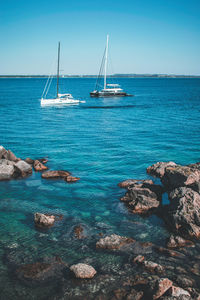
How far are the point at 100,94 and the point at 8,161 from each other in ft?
294

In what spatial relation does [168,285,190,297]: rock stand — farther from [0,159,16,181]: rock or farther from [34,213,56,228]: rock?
[0,159,16,181]: rock

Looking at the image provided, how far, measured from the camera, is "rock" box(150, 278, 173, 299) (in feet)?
39.4

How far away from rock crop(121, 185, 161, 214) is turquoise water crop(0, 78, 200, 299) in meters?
0.77

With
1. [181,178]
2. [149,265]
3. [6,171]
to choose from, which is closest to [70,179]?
[6,171]

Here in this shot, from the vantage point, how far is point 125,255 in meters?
15.4

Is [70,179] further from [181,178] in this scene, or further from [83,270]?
[83,270]

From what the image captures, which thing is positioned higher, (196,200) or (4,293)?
(196,200)

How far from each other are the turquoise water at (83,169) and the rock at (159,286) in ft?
13.5

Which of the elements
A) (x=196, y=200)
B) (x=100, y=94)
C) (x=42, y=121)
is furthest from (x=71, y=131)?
(x=100, y=94)

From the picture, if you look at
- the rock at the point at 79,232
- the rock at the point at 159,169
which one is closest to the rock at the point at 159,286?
the rock at the point at 79,232

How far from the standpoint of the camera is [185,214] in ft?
59.7

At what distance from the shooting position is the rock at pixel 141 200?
20891 millimetres

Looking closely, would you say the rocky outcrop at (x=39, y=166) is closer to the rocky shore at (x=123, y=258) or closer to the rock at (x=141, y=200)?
the rocky shore at (x=123, y=258)

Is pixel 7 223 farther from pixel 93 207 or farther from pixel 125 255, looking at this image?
pixel 125 255
